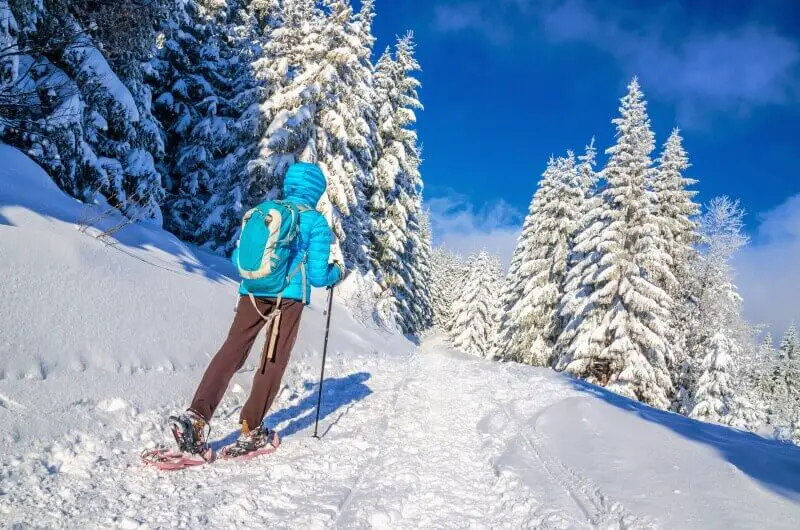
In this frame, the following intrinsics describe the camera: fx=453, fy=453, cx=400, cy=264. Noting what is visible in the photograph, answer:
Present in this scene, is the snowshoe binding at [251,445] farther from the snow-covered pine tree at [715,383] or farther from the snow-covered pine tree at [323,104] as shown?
the snow-covered pine tree at [715,383]

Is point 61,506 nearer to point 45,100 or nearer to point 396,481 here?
point 396,481

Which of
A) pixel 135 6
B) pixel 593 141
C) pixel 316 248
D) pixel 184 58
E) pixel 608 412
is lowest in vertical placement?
pixel 608 412

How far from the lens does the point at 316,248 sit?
4066 mm

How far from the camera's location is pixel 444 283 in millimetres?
78688

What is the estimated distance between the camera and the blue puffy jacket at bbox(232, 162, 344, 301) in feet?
13.0

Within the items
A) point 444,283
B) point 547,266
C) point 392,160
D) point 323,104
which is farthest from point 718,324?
point 444,283

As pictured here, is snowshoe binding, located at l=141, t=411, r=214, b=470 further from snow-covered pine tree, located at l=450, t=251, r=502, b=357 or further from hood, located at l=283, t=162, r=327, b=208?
snow-covered pine tree, located at l=450, t=251, r=502, b=357

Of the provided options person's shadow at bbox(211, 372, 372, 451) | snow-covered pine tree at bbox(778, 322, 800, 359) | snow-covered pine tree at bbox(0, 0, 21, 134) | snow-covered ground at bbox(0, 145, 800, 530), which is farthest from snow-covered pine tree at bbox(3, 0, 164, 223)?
snow-covered pine tree at bbox(778, 322, 800, 359)

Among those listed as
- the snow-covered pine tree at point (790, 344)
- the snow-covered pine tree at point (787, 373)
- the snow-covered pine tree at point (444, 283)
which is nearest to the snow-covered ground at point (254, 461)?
the snow-covered pine tree at point (444, 283)

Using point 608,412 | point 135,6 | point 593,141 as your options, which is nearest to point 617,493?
point 608,412

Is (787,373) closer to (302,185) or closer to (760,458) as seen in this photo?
(760,458)

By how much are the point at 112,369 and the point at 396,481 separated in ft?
9.12

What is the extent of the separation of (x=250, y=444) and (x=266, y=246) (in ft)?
5.27

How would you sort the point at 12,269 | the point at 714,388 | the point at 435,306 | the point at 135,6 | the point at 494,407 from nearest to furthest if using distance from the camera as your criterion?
the point at 12,269 < the point at 494,407 < the point at 135,6 < the point at 714,388 < the point at 435,306
